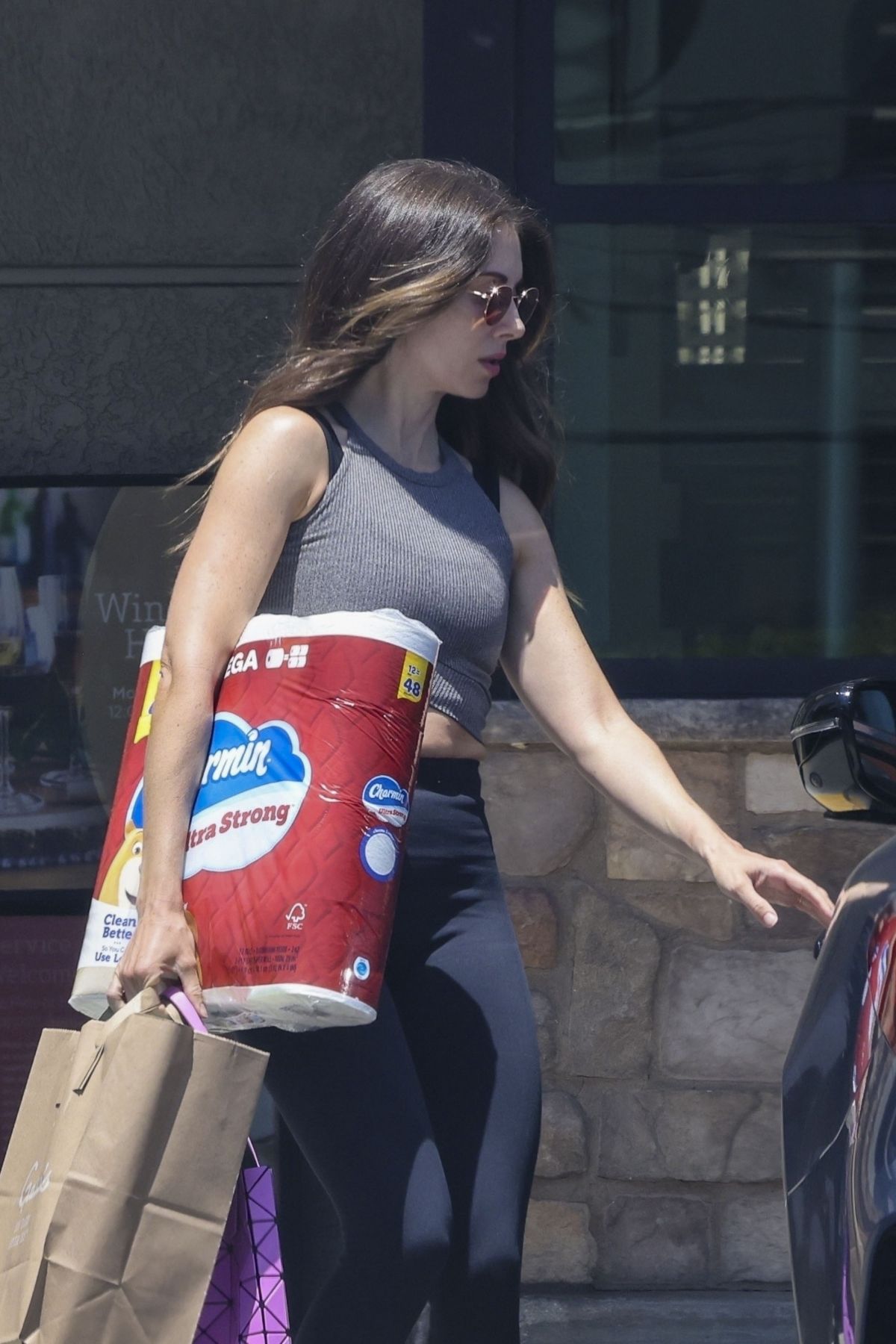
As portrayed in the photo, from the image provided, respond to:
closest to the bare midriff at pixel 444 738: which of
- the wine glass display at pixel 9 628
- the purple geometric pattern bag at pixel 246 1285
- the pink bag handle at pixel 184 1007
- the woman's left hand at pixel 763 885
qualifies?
the woman's left hand at pixel 763 885

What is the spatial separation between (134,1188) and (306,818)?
41cm

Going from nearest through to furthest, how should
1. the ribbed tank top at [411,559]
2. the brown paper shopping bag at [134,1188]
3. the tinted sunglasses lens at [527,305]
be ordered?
the brown paper shopping bag at [134,1188]
the ribbed tank top at [411,559]
the tinted sunglasses lens at [527,305]

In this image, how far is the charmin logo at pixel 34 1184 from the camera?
1.86 m

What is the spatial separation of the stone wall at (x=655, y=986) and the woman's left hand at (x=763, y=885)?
1324 mm

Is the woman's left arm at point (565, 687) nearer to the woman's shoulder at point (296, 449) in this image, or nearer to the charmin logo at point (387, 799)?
the woman's shoulder at point (296, 449)

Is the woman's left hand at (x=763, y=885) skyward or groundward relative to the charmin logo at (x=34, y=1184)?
skyward

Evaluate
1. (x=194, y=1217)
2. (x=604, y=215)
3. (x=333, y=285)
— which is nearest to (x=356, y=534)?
(x=333, y=285)

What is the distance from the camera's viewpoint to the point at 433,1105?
2.20 meters

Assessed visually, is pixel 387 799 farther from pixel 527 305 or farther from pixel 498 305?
pixel 527 305

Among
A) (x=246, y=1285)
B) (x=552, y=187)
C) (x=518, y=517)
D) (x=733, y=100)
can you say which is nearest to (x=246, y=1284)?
(x=246, y=1285)

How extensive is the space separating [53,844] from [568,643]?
5.96 feet

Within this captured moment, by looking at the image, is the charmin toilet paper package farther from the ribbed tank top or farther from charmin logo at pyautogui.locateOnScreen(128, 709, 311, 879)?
the ribbed tank top

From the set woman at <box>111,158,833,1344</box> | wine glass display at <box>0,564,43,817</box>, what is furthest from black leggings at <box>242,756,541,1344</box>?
wine glass display at <box>0,564,43,817</box>

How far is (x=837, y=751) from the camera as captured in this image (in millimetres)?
1912
